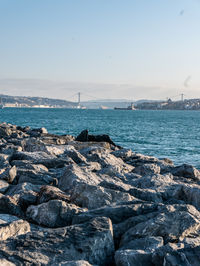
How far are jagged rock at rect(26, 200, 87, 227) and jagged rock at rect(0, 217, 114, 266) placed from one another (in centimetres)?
73

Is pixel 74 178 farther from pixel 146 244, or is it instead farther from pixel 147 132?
pixel 147 132

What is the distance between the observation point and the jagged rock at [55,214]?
15.1ft

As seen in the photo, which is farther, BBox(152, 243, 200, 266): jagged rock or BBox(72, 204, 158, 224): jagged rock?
BBox(72, 204, 158, 224): jagged rock

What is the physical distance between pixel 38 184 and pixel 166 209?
2618 millimetres

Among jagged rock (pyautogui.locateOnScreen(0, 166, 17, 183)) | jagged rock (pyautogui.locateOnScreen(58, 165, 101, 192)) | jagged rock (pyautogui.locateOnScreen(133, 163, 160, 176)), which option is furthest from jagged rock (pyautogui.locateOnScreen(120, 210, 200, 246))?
jagged rock (pyautogui.locateOnScreen(133, 163, 160, 176))

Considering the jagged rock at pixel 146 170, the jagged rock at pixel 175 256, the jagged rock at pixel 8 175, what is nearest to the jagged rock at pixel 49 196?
the jagged rock at pixel 8 175

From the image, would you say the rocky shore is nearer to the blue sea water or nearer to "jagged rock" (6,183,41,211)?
"jagged rock" (6,183,41,211)

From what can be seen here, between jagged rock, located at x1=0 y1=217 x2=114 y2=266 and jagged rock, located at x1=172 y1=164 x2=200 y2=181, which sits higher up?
jagged rock, located at x1=0 y1=217 x2=114 y2=266

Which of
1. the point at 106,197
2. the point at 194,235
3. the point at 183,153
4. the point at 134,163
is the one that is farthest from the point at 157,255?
the point at 183,153

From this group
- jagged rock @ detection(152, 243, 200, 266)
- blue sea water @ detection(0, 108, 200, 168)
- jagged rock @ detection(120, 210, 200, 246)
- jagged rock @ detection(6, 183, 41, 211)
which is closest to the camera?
jagged rock @ detection(152, 243, 200, 266)

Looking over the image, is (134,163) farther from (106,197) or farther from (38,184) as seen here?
(106,197)

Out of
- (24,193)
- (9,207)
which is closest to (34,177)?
(24,193)

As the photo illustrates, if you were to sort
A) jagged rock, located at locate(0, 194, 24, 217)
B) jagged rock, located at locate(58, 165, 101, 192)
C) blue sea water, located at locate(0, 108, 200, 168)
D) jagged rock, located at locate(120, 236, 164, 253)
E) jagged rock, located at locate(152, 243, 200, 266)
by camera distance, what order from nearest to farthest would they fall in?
jagged rock, located at locate(152, 243, 200, 266) → jagged rock, located at locate(120, 236, 164, 253) → jagged rock, located at locate(0, 194, 24, 217) → jagged rock, located at locate(58, 165, 101, 192) → blue sea water, located at locate(0, 108, 200, 168)

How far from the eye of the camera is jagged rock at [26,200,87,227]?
461cm
